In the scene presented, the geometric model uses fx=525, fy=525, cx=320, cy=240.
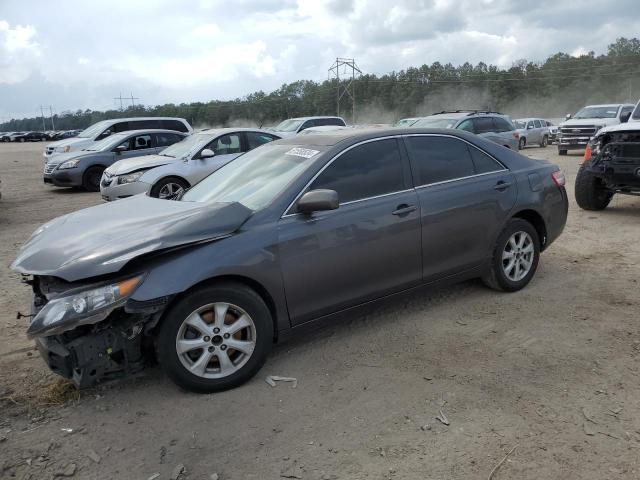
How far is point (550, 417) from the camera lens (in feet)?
9.84

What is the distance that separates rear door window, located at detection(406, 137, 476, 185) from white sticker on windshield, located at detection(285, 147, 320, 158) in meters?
0.85

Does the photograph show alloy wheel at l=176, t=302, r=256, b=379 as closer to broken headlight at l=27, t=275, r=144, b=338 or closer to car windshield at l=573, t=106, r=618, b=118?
broken headlight at l=27, t=275, r=144, b=338

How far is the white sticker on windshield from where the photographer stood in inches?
158

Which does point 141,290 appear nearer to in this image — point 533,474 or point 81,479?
point 81,479

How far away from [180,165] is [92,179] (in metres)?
4.96

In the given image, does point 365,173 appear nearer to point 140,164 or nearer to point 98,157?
point 140,164

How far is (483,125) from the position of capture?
50.7 feet

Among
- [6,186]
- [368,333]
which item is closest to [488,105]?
[6,186]

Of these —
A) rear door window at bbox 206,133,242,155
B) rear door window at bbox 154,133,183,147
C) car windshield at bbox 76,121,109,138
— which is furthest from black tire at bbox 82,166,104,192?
rear door window at bbox 206,133,242,155

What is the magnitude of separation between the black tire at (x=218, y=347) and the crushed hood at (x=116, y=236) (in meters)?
0.35

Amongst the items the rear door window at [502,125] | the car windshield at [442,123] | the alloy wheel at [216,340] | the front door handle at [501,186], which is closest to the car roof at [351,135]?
the front door handle at [501,186]

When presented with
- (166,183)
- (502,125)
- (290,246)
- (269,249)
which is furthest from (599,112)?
(269,249)

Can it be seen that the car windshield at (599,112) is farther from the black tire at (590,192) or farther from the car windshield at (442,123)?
the black tire at (590,192)

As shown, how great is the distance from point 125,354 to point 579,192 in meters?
7.95
